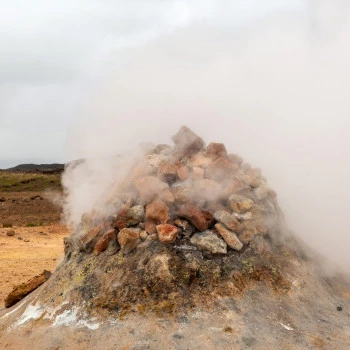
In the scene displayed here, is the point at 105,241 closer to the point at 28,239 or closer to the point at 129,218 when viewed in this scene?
the point at 129,218

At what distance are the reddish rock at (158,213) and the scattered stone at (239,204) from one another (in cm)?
88

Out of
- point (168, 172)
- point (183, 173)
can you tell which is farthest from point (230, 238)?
point (168, 172)

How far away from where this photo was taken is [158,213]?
494cm

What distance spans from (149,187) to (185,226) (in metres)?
0.76

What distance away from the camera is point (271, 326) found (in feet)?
13.4

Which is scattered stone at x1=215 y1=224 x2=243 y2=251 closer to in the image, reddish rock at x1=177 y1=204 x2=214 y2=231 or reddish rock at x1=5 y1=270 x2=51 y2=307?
reddish rock at x1=177 y1=204 x2=214 y2=231

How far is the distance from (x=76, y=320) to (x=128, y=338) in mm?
685

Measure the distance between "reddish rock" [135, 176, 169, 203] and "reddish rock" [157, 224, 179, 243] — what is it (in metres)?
0.56

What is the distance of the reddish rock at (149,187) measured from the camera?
17.2ft

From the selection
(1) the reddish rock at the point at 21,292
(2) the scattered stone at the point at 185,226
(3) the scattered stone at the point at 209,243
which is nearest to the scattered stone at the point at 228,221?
(3) the scattered stone at the point at 209,243

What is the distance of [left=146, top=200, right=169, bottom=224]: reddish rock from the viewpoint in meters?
4.94

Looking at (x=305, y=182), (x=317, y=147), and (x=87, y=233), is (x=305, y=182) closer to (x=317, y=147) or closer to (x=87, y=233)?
(x=317, y=147)

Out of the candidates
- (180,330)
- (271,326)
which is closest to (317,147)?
(271,326)

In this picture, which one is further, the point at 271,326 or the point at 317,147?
the point at 317,147
